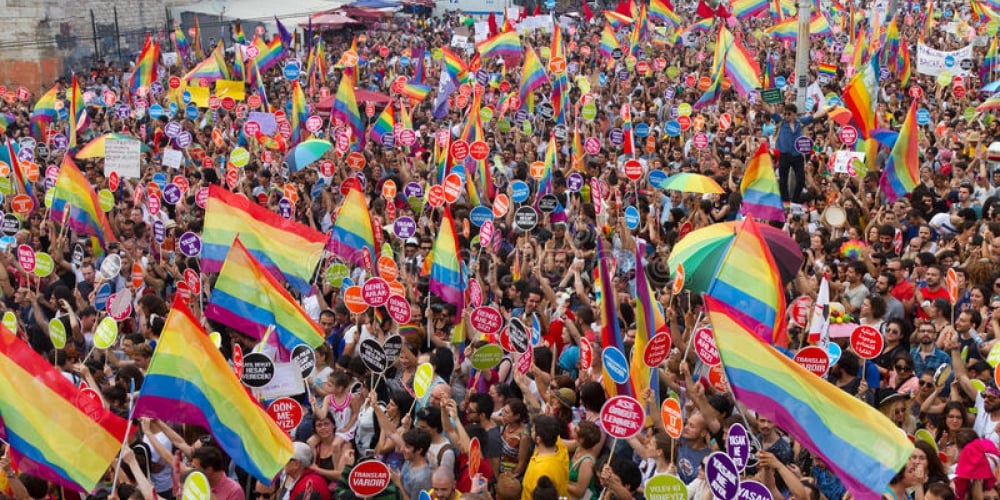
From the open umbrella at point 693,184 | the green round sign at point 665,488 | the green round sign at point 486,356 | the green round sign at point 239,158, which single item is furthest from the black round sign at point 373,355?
the green round sign at point 239,158

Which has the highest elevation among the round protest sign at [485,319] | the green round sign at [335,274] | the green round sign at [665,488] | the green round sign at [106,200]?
the green round sign at [665,488]

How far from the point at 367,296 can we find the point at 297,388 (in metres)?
1.45

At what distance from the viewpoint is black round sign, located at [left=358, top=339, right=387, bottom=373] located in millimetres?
7414

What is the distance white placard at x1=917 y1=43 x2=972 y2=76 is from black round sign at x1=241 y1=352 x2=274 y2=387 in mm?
15664

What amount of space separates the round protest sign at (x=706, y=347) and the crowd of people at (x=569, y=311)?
17 cm

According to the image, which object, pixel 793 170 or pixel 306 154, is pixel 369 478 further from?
pixel 793 170

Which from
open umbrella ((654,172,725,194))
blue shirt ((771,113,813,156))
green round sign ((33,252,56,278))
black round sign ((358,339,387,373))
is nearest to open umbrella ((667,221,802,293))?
black round sign ((358,339,387,373))

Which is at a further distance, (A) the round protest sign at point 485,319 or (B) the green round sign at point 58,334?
(B) the green round sign at point 58,334

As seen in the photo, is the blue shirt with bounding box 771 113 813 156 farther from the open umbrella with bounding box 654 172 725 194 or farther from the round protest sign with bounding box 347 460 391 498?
the round protest sign with bounding box 347 460 391 498

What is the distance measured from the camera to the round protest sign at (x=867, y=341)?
7109 millimetres

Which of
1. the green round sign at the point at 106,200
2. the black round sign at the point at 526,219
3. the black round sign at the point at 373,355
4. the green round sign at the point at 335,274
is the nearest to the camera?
the black round sign at the point at 373,355

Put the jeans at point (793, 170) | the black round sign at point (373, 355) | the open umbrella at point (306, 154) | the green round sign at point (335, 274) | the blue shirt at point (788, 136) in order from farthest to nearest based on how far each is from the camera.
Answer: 1. the open umbrella at point (306, 154)
2. the jeans at point (793, 170)
3. the blue shirt at point (788, 136)
4. the green round sign at point (335, 274)
5. the black round sign at point (373, 355)

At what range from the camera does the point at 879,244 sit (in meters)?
10.7

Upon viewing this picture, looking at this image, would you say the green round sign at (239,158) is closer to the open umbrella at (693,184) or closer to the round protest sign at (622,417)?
the open umbrella at (693,184)
